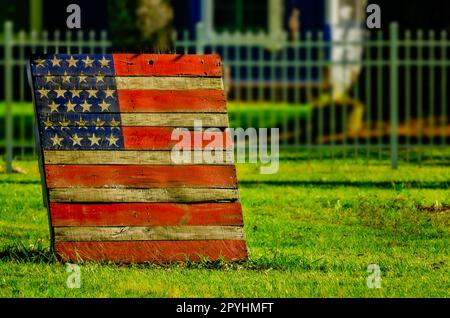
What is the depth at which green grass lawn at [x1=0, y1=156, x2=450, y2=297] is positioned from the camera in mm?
8523

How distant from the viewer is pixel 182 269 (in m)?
9.12

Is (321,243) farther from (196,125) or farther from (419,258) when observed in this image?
(196,125)

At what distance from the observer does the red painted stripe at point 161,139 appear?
939cm

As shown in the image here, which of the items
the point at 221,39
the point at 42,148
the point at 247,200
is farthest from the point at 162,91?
the point at 221,39

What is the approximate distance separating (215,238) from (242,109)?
15.1 m

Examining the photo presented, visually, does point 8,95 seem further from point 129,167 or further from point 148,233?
point 148,233

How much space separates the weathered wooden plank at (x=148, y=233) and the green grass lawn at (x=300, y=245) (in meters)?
0.21

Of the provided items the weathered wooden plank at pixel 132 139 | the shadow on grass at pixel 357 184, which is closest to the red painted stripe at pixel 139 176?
the weathered wooden plank at pixel 132 139

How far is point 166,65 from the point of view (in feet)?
31.7

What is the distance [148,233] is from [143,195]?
0.28 meters

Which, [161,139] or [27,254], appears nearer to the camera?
[161,139]

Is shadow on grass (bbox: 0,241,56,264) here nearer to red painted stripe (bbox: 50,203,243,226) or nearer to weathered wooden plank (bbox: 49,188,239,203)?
red painted stripe (bbox: 50,203,243,226)

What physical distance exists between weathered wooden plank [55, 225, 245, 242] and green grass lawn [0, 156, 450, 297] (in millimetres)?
207

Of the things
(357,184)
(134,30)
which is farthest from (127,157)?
(134,30)
